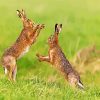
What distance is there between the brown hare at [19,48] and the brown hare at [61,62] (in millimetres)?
515

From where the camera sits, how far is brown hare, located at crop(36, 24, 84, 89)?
11.1m

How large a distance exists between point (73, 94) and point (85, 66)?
693cm

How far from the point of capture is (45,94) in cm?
963

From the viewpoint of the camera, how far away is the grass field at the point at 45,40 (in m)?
9.88

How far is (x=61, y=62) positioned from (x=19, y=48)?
920mm

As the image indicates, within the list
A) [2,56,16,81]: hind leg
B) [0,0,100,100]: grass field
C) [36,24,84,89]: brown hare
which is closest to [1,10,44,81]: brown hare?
[2,56,16,81]: hind leg

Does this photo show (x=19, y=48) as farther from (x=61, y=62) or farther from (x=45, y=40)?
(x=45, y=40)

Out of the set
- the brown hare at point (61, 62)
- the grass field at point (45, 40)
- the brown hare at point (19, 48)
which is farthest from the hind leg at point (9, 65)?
the brown hare at point (61, 62)

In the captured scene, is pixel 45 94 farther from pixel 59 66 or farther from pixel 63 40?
pixel 63 40

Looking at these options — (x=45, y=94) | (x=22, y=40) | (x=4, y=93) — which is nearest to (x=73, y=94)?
(x=45, y=94)

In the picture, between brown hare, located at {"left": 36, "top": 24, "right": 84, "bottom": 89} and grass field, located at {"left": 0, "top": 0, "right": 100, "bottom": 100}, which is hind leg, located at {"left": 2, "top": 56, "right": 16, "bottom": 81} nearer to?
grass field, located at {"left": 0, "top": 0, "right": 100, "bottom": 100}

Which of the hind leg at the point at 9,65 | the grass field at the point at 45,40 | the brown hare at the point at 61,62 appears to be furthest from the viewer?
the brown hare at the point at 61,62

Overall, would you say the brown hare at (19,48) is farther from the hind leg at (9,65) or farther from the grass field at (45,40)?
the grass field at (45,40)

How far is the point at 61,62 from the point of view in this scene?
11648mm
